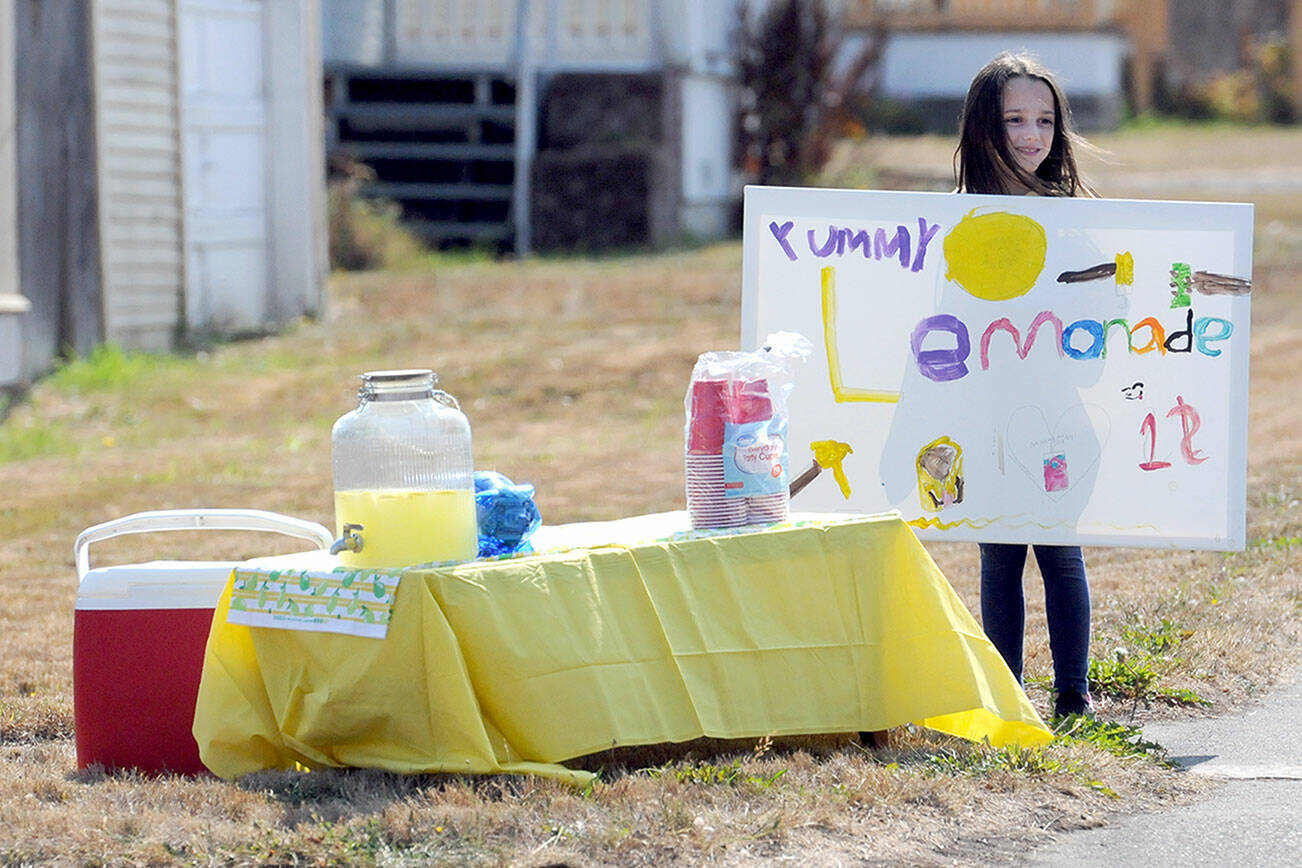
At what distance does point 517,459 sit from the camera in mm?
10328

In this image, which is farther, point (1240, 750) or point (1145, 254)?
point (1145, 254)

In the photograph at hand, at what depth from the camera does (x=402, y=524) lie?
158 inches

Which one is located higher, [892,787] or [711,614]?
[711,614]

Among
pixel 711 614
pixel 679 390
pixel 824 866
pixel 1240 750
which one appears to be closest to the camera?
pixel 824 866

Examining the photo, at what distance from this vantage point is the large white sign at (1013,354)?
16.3 feet

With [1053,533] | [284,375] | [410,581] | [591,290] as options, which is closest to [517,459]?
[284,375]

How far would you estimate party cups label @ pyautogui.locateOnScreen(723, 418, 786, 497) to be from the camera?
14.1ft

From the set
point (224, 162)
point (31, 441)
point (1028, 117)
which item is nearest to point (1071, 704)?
point (1028, 117)

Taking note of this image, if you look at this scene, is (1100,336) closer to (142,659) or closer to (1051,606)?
(1051,606)

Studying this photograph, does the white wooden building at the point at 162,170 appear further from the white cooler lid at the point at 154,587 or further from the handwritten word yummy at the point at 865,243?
the handwritten word yummy at the point at 865,243

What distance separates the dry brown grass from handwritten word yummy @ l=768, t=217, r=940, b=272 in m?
1.33

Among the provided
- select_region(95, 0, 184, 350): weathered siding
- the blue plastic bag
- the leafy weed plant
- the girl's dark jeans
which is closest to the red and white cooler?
the blue plastic bag

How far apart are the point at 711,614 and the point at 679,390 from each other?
26.1 ft

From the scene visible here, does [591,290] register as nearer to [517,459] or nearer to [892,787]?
[517,459]
